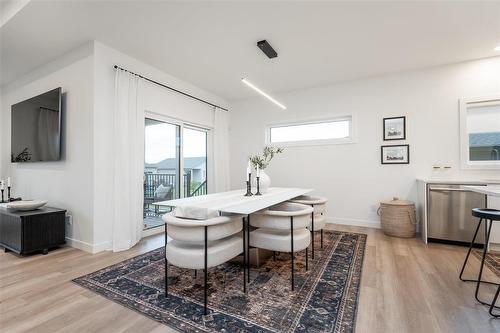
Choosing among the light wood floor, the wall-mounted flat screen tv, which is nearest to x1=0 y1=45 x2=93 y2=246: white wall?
the wall-mounted flat screen tv

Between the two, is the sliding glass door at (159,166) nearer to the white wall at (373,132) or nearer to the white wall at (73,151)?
the white wall at (73,151)

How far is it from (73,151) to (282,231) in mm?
3010

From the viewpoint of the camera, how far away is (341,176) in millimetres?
4402

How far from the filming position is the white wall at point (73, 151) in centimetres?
299

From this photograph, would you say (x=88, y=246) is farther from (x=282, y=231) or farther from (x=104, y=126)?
(x=282, y=231)

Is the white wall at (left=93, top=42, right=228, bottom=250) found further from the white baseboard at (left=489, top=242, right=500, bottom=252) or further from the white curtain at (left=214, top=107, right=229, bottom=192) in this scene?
the white baseboard at (left=489, top=242, right=500, bottom=252)

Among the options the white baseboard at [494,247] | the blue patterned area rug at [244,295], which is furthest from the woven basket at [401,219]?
the blue patterned area rug at [244,295]

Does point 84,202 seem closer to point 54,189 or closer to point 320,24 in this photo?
point 54,189

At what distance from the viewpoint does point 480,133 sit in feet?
11.6

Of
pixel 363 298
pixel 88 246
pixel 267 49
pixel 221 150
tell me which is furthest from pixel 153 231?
pixel 267 49

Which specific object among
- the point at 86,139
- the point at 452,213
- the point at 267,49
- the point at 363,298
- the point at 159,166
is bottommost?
the point at 363,298

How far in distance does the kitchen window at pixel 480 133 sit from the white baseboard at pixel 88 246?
5.36 meters

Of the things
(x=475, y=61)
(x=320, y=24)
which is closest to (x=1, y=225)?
(x=320, y=24)

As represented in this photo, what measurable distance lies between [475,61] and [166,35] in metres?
4.55
